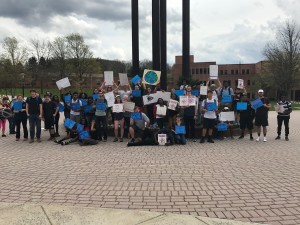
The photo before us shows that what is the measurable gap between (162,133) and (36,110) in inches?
198

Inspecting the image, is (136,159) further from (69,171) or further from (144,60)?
(144,60)

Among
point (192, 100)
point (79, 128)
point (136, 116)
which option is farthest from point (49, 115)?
point (192, 100)

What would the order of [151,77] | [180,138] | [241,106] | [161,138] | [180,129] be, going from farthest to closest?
[151,77]
[241,106]
[180,138]
[180,129]
[161,138]

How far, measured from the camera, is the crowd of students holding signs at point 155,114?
11.7m

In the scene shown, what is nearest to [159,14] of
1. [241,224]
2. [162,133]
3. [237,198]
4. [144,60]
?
[162,133]

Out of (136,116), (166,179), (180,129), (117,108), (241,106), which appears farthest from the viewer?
(241,106)

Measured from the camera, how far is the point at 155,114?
1244cm

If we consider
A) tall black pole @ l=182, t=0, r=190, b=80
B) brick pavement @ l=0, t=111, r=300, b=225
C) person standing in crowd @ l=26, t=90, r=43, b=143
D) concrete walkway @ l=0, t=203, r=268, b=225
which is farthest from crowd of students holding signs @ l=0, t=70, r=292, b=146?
concrete walkway @ l=0, t=203, r=268, b=225

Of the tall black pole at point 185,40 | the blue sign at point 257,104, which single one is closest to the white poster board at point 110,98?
the blue sign at point 257,104

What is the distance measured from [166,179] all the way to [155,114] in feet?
19.5

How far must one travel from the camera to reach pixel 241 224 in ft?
14.0

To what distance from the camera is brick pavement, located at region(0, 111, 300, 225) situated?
5133 millimetres

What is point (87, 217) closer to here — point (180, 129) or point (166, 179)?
Result: point (166, 179)

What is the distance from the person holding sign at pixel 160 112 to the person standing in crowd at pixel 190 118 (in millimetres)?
789
